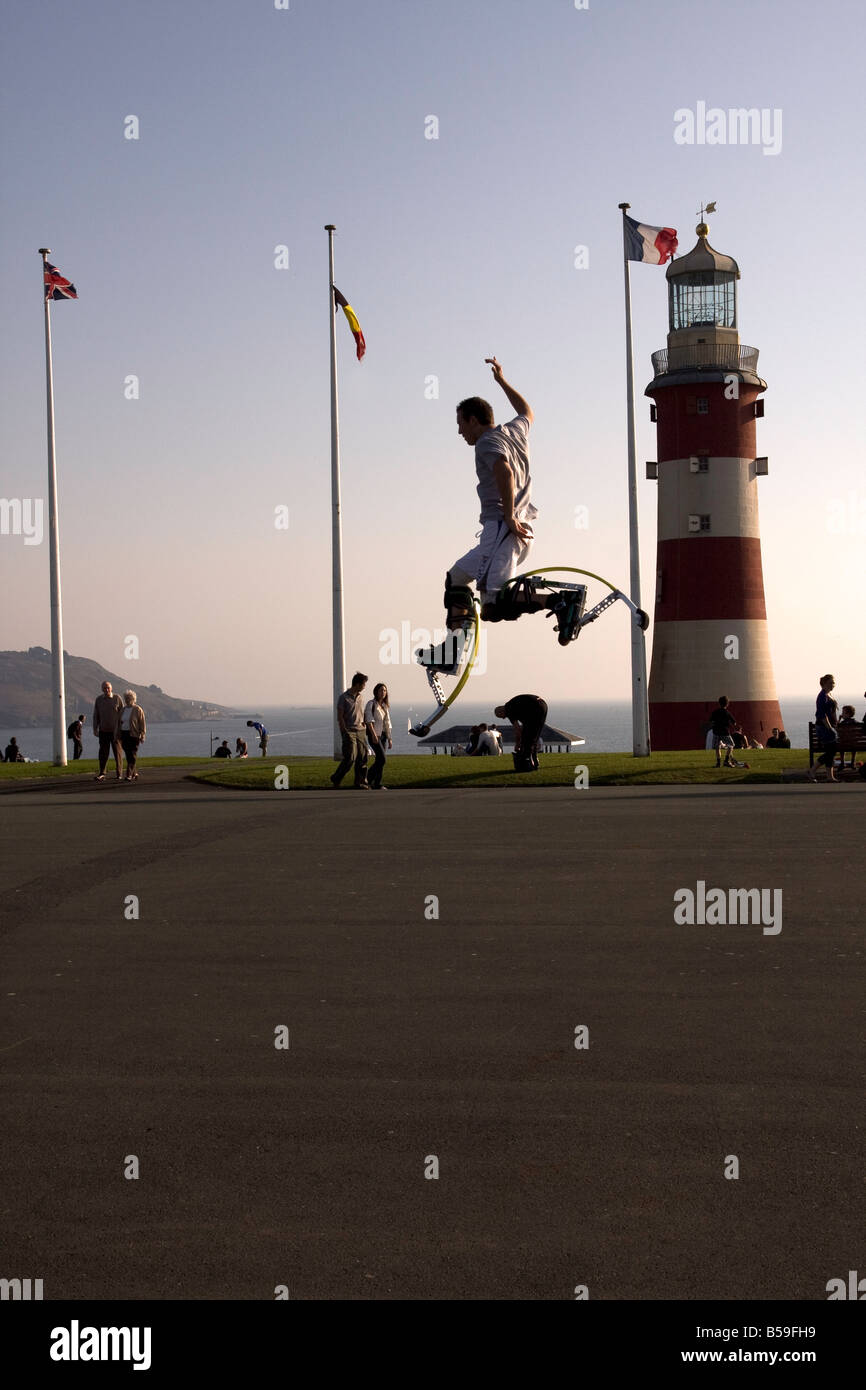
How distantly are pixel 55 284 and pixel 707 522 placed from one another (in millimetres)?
22265

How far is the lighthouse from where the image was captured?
43562 mm

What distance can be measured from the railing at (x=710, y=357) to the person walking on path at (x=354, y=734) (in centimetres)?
2662

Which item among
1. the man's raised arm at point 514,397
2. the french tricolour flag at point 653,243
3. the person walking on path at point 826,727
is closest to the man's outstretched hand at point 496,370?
the man's raised arm at point 514,397

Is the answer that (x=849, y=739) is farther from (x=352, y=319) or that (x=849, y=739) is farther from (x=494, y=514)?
(x=352, y=319)

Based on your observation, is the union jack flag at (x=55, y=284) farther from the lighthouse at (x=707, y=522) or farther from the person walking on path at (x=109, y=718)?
the lighthouse at (x=707, y=522)

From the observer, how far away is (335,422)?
104 ft

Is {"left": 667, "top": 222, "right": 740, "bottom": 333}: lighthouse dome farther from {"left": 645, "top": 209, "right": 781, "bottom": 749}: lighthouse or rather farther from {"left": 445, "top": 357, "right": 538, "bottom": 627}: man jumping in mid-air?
{"left": 445, "top": 357, "right": 538, "bottom": 627}: man jumping in mid-air

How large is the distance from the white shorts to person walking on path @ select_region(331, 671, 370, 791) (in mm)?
8547

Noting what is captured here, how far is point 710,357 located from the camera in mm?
44812

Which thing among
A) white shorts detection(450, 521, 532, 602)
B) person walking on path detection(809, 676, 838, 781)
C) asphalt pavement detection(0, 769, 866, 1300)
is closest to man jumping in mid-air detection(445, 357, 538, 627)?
white shorts detection(450, 521, 532, 602)

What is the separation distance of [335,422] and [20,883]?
21916mm
